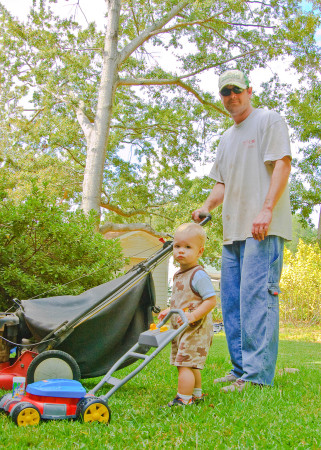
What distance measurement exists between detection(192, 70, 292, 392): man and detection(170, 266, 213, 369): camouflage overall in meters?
0.43

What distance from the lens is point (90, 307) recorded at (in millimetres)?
2848

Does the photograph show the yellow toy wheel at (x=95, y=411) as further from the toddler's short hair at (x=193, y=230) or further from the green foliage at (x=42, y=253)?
the green foliage at (x=42, y=253)

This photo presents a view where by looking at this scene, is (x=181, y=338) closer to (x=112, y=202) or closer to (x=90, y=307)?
(x=90, y=307)

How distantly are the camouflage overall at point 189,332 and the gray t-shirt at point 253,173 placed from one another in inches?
24.0

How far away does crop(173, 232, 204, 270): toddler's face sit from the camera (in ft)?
9.05

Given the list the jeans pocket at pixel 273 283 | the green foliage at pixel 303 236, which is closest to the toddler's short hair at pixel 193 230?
the jeans pocket at pixel 273 283

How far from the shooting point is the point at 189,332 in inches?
106

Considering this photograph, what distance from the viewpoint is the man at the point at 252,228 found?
3010 mm

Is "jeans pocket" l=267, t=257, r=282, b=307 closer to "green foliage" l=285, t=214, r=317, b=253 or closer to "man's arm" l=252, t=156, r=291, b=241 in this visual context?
"man's arm" l=252, t=156, r=291, b=241

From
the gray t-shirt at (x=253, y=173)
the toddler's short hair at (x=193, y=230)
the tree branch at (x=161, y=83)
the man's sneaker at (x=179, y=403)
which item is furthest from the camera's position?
the tree branch at (x=161, y=83)

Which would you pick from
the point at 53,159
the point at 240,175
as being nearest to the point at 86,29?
the point at 53,159

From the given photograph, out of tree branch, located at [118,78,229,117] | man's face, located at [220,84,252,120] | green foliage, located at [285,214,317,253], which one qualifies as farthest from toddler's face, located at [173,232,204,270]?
tree branch, located at [118,78,229,117]

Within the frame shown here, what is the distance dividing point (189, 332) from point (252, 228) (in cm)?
78

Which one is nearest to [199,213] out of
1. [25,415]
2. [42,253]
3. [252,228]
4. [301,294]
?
[252,228]
